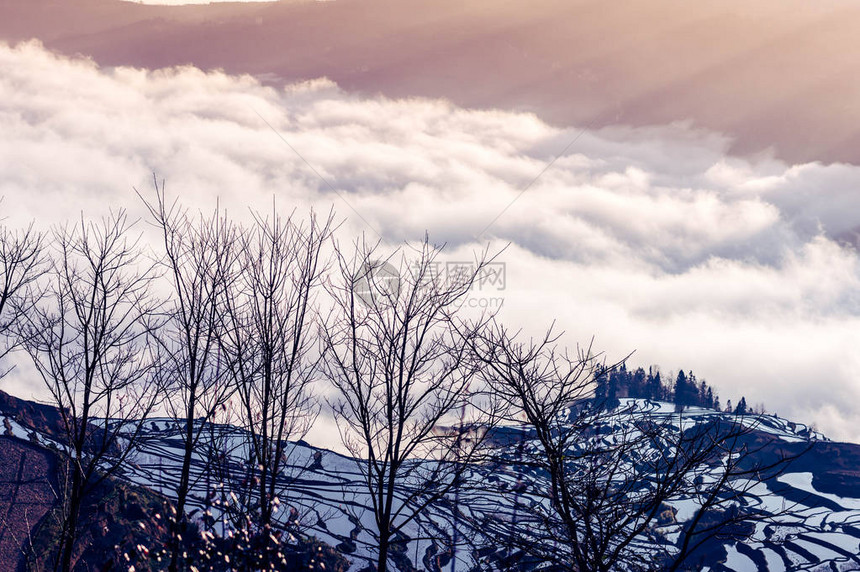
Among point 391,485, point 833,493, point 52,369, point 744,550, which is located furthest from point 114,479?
point 833,493

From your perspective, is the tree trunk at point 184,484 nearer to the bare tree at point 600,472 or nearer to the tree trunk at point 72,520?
the tree trunk at point 72,520

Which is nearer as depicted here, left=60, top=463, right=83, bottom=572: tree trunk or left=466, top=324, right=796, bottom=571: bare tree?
left=466, top=324, right=796, bottom=571: bare tree

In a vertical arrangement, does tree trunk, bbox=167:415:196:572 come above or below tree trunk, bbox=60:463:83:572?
above

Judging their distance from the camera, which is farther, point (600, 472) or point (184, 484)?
point (184, 484)

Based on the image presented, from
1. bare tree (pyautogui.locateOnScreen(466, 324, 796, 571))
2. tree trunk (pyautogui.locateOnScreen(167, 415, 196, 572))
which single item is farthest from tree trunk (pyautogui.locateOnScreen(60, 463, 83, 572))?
bare tree (pyautogui.locateOnScreen(466, 324, 796, 571))

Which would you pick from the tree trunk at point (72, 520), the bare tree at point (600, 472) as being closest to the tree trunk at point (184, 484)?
the tree trunk at point (72, 520)

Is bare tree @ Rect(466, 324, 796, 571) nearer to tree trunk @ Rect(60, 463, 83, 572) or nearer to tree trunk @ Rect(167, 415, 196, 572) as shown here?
tree trunk @ Rect(167, 415, 196, 572)

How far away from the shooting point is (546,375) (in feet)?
26.2

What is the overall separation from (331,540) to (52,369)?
62178 mm

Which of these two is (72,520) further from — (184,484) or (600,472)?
(600,472)

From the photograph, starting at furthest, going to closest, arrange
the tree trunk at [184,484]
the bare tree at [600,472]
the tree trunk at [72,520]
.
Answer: the tree trunk at [72,520] → the tree trunk at [184,484] → the bare tree at [600,472]

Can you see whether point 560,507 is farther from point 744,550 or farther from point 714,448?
point 744,550

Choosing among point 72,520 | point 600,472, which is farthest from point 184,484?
point 600,472

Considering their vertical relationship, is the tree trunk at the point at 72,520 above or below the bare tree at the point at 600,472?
below
